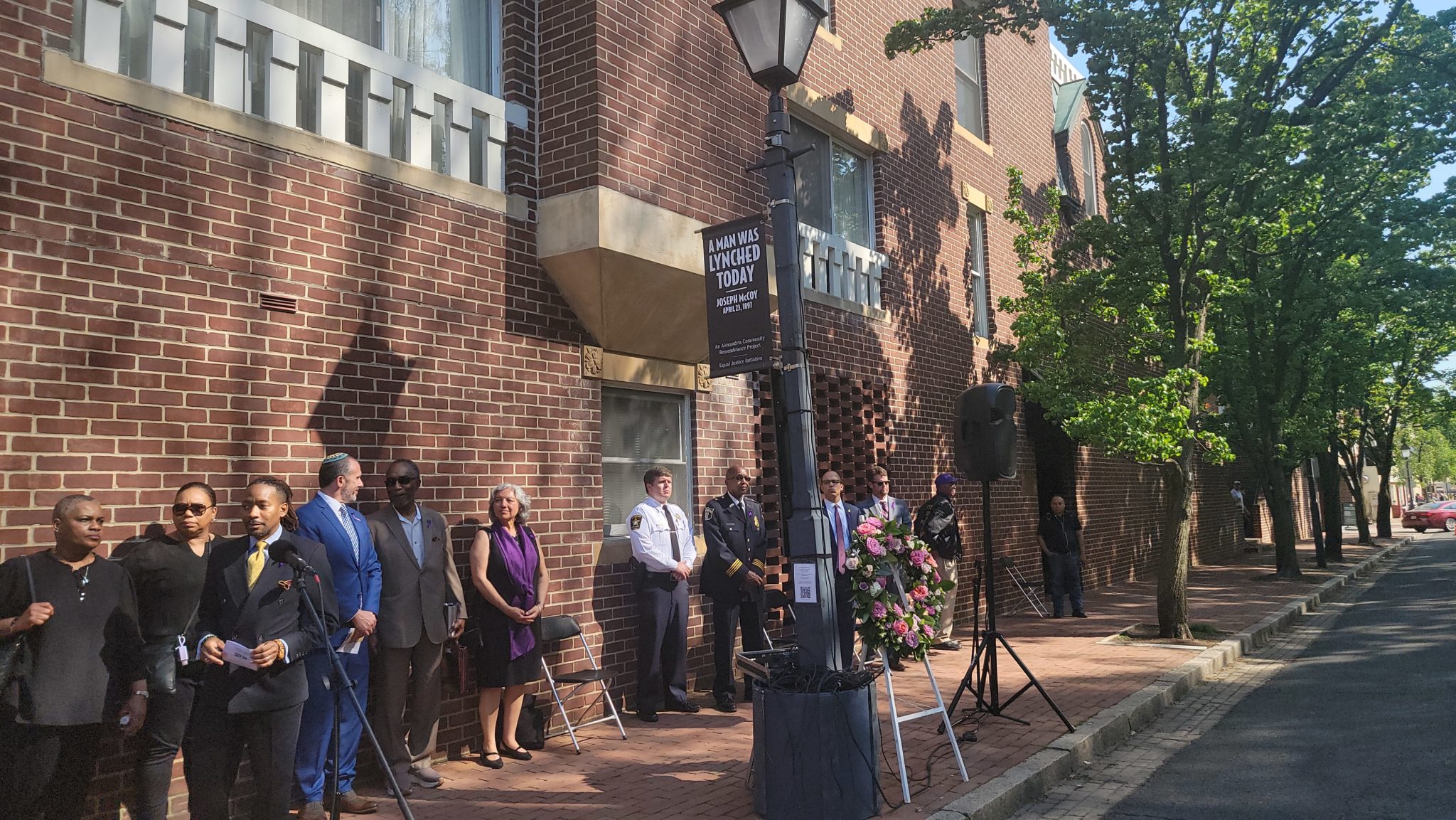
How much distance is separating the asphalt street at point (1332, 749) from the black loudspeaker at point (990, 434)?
7.52 feet

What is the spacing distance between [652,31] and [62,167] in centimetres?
488

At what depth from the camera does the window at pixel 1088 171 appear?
820 inches

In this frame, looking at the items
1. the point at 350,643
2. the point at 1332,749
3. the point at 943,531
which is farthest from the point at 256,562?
the point at 943,531

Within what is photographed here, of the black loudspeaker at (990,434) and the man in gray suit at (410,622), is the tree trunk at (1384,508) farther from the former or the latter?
the man in gray suit at (410,622)

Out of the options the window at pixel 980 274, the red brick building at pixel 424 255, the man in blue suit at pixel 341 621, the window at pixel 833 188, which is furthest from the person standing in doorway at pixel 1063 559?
the man in blue suit at pixel 341 621

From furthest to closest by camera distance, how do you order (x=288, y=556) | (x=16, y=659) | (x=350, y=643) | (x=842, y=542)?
(x=842, y=542) → (x=350, y=643) → (x=288, y=556) → (x=16, y=659)

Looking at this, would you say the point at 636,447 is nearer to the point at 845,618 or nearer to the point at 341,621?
the point at 845,618

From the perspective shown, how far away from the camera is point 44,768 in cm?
417

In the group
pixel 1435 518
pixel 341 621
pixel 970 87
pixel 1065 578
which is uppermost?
pixel 970 87

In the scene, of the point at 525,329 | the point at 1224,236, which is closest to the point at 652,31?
the point at 525,329

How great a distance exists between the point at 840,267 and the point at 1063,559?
6.03 m

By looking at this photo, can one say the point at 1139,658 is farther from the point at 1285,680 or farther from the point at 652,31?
the point at 652,31

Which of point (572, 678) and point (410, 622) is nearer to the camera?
point (410, 622)

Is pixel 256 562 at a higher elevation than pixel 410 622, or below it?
higher
